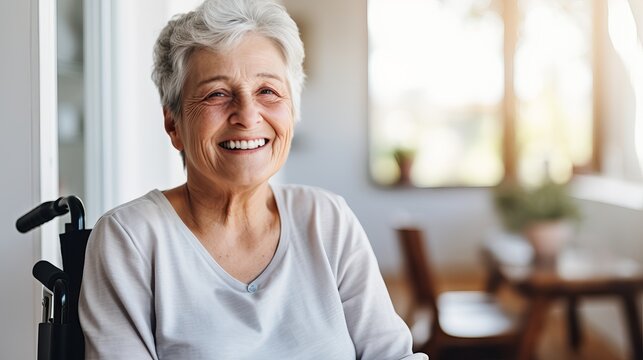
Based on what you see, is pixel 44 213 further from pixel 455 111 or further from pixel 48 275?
pixel 455 111

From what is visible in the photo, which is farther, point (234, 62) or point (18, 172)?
point (18, 172)

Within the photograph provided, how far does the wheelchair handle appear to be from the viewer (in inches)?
48.2

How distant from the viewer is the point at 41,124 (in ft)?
4.67

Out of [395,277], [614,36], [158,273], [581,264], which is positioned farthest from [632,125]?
[158,273]

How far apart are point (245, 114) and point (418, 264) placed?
232cm

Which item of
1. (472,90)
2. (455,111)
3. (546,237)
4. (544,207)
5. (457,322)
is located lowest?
(457,322)

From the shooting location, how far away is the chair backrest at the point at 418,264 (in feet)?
11.2

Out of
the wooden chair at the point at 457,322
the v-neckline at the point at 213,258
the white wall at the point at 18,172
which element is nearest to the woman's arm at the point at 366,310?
the v-neckline at the point at 213,258

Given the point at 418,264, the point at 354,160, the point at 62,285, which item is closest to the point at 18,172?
the point at 62,285

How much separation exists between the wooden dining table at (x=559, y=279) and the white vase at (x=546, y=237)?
0.03 metres

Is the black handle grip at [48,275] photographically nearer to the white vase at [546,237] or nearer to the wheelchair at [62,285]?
the wheelchair at [62,285]

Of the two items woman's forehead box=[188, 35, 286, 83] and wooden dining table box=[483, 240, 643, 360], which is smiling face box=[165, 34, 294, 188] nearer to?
woman's forehead box=[188, 35, 286, 83]

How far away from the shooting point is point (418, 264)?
345 cm

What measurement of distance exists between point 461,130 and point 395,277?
1285 mm
